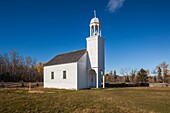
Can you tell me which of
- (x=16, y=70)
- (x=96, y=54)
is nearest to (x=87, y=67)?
(x=96, y=54)

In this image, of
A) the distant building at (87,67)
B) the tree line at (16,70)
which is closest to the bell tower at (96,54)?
the distant building at (87,67)

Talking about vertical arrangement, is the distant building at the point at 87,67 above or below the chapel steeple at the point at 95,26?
below

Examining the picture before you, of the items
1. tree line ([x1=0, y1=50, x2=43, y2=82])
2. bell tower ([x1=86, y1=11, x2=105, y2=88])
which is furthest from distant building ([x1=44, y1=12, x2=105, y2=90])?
tree line ([x1=0, y1=50, x2=43, y2=82])

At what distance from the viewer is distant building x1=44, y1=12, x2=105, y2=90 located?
25.1 meters

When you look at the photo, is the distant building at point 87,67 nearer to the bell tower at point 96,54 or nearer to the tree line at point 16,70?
the bell tower at point 96,54

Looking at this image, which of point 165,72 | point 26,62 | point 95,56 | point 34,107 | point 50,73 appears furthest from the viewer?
point 26,62

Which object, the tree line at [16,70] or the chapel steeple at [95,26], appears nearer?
the chapel steeple at [95,26]

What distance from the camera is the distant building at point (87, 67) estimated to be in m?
25.1

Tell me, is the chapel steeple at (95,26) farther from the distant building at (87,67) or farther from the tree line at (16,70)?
the tree line at (16,70)

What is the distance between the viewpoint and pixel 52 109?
880cm

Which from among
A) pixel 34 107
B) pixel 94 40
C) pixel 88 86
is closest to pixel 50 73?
pixel 88 86

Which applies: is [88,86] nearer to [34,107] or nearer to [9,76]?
[34,107]

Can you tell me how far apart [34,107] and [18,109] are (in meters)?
0.87

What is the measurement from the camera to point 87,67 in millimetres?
26359
